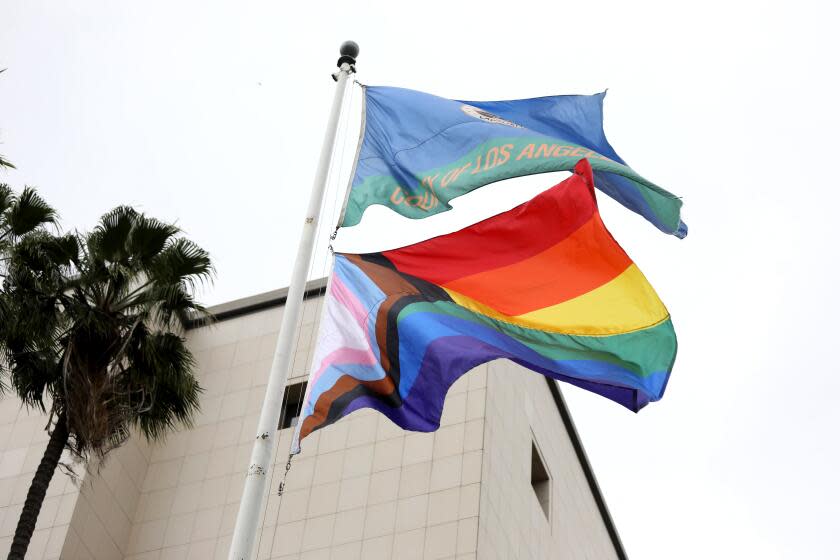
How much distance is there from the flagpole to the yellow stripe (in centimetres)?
158

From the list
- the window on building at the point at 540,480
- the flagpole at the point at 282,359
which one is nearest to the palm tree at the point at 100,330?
the window on building at the point at 540,480

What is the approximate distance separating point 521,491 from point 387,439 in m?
2.64

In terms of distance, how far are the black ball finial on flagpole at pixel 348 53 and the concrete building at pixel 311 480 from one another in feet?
28.7

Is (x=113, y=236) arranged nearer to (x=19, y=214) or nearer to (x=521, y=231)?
(x=19, y=214)

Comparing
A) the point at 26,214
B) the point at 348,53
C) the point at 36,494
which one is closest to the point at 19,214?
the point at 26,214

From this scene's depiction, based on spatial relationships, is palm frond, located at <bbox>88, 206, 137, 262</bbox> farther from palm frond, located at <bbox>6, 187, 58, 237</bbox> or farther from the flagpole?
the flagpole

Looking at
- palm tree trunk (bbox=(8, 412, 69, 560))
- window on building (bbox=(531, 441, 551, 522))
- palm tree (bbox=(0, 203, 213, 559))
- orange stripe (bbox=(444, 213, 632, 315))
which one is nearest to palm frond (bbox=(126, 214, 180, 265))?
palm tree (bbox=(0, 203, 213, 559))

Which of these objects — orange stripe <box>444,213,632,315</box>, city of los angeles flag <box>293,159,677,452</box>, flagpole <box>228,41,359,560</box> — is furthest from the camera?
orange stripe <box>444,213,632,315</box>

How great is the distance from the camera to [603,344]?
13.4m

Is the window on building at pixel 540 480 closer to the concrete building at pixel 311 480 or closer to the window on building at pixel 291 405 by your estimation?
the concrete building at pixel 311 480

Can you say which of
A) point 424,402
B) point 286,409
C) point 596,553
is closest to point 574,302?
point 424,402

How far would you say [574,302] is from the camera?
13750 mm

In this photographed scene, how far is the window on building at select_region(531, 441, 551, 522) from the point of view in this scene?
25.9 meters

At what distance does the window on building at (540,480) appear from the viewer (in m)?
25.9
